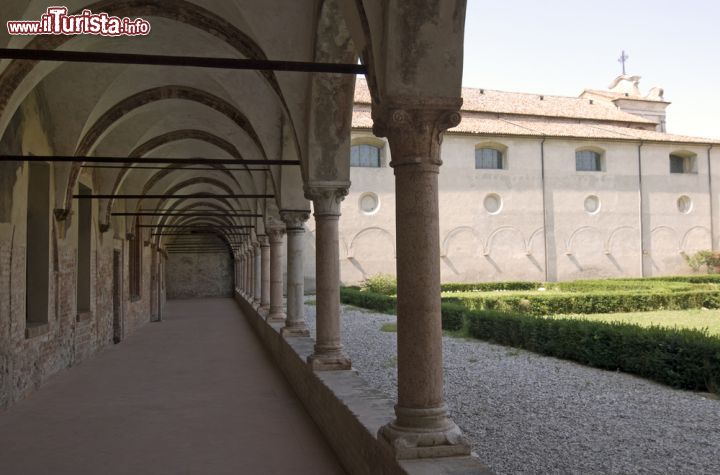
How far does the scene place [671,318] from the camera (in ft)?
49.7

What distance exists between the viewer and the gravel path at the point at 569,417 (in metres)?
5.15

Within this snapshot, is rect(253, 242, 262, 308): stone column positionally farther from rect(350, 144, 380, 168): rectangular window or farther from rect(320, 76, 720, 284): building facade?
rect(350, 144, 380, 168): rectangular window

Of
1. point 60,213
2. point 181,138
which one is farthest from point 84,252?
point 181,138

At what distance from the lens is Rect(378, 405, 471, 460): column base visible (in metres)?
3.51

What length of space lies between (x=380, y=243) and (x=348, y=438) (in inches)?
917

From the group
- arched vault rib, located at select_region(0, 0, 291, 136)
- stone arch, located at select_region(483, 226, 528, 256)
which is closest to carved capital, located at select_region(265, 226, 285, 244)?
arched vault rib, located at select_region(0, 0, 291, 136)

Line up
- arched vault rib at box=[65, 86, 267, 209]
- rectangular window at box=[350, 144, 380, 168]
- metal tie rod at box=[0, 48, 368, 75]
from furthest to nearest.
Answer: rectangular window at box=[350, 144, 380, 168]
arched vault rib at box=[65, 86, 267, 209]
metal tie rod at box=[0, 48, 368, 75]

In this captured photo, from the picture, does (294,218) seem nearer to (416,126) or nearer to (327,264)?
(327,264)

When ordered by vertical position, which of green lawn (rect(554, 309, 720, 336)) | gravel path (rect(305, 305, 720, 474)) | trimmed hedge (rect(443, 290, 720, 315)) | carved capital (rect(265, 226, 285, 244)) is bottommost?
gravel path (rect(305, 305, 720, 474))

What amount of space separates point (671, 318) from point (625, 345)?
22.3 ft

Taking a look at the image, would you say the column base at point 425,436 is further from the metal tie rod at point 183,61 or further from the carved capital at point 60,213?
the carved capital at point 60,213

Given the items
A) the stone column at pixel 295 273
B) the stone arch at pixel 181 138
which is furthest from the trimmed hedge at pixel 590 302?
the stone column at pixel 295 273

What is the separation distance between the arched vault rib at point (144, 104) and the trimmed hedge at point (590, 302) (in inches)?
343

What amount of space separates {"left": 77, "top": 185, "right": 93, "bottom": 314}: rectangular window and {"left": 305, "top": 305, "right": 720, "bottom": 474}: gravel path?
17.2ft
